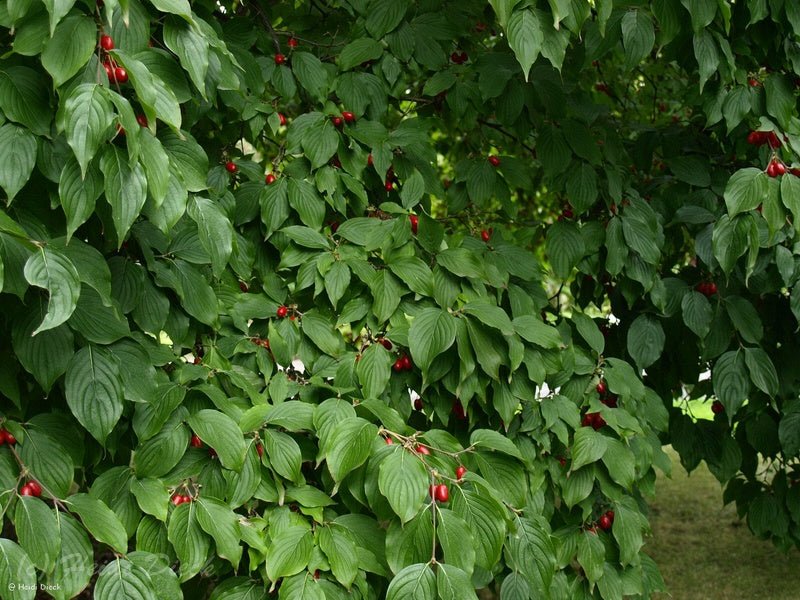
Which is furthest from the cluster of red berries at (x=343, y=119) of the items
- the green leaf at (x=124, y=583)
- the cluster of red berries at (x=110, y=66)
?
the green leaf at (x=124, y=583)

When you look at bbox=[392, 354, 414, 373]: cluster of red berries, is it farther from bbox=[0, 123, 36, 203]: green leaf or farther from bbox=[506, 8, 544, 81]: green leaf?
bbox=[0, 123, 36, 203]: green leaf

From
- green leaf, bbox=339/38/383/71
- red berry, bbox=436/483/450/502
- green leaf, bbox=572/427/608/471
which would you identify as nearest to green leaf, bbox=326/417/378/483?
red berry, bbox=436/483/450/502

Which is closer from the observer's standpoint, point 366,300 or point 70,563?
point 70,563

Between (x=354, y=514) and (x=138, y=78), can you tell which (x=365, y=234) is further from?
(x=138, y=78)

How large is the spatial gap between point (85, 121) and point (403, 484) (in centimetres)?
109

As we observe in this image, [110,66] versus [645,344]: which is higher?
[110,66]

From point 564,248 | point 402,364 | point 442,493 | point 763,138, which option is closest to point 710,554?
point 564,248

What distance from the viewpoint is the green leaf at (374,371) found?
2.50 meters

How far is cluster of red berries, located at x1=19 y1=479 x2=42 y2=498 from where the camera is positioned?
1910 mm

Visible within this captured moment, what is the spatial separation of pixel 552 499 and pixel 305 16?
6.87 ft

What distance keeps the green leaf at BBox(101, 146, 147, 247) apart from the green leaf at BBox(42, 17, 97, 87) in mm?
173

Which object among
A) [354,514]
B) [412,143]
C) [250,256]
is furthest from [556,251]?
[354,514]

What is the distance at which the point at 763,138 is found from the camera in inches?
117

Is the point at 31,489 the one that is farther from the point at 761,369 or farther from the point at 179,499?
the point at 761,369
